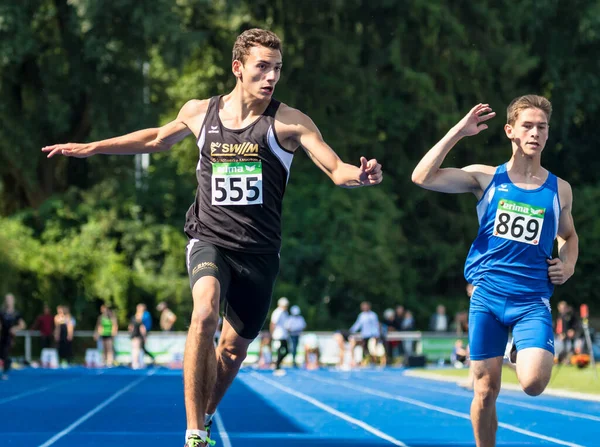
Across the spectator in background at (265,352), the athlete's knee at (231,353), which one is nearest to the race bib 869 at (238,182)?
the athlete's knee at (231,353)

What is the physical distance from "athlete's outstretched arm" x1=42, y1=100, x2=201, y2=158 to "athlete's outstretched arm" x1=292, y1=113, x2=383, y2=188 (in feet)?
2.56

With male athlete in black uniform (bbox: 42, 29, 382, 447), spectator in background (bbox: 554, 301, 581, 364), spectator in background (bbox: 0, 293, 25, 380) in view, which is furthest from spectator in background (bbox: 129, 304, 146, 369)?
male athlete in black uniform (bbox: 42, 29, 382, 447)

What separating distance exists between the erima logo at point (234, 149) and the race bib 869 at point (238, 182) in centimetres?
6

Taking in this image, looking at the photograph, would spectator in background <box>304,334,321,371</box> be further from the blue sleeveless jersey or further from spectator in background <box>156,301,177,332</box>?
the blue sleeveless jersey

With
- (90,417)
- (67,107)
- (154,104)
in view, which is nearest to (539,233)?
(90,417)

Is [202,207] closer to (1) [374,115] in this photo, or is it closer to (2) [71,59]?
(2) [71,59]

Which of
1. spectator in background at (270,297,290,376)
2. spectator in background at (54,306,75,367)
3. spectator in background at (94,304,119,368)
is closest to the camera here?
spectator in background at (270,297,290,376)

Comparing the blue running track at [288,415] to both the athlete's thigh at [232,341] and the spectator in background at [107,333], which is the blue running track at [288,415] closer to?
the athlete's thigh at [232,341]

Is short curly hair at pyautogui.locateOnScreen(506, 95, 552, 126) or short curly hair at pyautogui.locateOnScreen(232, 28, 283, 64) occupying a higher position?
short curly hair at pyautogui.locateOnScreen(232, 28, 283, 64)

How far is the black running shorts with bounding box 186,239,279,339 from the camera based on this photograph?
26.4 ft

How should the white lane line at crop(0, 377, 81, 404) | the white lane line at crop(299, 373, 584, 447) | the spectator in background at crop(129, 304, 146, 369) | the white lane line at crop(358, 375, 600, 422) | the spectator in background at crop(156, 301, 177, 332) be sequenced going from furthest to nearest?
the spectator in background at crop(156, 301, 177, 332)
the spectator in background at crop(129, 304, 146, 369)
the white lane line at crop(0, 377, 81, 404)
the white lane line at crop(358, 375, 600, 422)
the white lane line at crop(299, 373, 584, 447)

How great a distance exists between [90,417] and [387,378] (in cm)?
1470

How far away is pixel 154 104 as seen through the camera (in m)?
44.6

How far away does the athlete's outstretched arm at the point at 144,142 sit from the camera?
→ 8.57 metres
